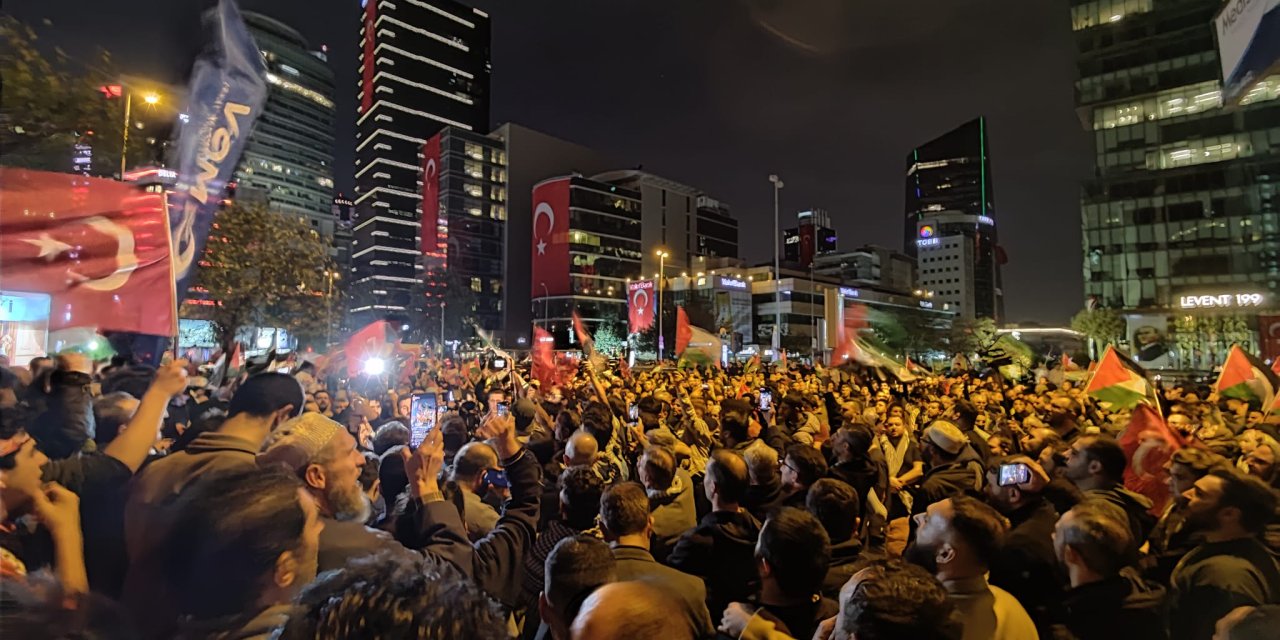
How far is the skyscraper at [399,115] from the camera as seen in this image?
11738cm

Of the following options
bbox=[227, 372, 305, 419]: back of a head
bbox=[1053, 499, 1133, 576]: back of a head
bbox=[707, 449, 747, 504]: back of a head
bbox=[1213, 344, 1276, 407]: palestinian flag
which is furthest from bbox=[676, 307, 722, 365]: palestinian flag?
bbox=[1053, 499, 1133, 576]: back of a head

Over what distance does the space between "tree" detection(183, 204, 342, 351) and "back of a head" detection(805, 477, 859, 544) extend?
55.6 ft

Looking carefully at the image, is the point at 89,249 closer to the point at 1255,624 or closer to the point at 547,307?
the point at 1255,624

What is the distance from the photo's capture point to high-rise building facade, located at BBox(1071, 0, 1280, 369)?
5547 centimetres

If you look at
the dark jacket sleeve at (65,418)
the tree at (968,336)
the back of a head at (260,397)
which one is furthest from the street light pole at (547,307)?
the back of a head at (260,397)

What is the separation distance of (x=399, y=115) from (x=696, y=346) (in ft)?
385

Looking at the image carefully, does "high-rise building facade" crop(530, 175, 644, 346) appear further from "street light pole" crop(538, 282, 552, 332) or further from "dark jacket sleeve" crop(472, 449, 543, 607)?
"dark jacket sleeve" crop(472, 449, 543, 607)

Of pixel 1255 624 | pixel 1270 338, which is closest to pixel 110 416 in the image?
pixel 1255 624

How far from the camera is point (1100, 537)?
8.63 ft

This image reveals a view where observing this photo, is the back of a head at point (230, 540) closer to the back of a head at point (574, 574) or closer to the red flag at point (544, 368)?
the back of a head at point (574, 574)

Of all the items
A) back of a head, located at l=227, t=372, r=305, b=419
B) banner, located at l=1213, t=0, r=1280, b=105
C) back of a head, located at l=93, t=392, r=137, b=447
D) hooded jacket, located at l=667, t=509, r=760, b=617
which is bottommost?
hooded jacket, located at l=667, t=509, r=760, b=617

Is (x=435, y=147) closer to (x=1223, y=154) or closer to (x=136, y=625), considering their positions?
(x=1223, y=154)

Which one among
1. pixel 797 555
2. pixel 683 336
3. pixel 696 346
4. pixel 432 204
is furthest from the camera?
pixel 432 204

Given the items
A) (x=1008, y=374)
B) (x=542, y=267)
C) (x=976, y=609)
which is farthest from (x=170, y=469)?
(x=542, y=267)
